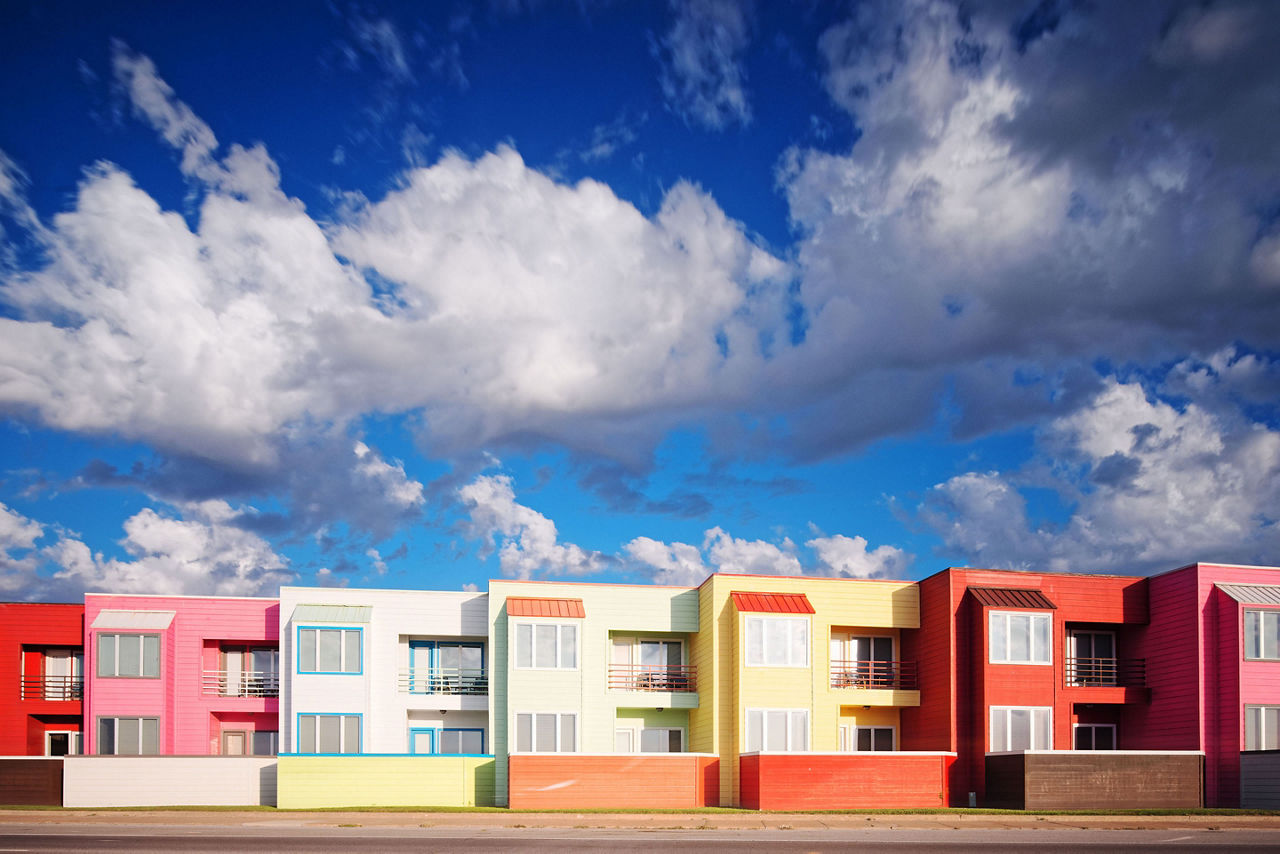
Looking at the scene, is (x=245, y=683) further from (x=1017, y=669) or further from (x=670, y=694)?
(x=1017, y=669)

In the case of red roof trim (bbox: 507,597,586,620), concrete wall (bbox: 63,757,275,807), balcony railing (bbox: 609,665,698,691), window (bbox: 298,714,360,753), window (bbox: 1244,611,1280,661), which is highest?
red roof trim (bbox: 507,597,586,620)

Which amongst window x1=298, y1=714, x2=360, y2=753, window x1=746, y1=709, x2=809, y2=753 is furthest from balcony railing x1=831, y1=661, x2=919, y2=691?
window x1=298, y1=714, x2=360, y2=753

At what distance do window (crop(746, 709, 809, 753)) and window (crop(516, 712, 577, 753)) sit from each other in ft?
19.8

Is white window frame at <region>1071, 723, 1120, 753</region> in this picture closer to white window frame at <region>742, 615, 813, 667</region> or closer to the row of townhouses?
the row of townhouses

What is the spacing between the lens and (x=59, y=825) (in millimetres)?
26266

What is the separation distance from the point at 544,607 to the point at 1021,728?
53.9 feet

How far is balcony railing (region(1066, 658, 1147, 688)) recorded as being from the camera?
38094 millimetres

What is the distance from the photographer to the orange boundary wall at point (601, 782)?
31.6 metres

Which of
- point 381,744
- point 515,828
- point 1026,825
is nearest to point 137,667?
point 381,744

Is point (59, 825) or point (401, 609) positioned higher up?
point (401, 609)

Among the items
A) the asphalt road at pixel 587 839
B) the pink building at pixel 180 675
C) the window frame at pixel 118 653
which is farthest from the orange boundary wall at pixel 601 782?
the window frame at pixel 118 653

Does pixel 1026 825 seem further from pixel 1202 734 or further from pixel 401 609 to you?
pixel 401 609

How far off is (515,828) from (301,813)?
7627 mm

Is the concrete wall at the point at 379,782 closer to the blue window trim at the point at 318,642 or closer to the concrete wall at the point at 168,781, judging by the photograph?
the concrete wall at the point at 168,781
